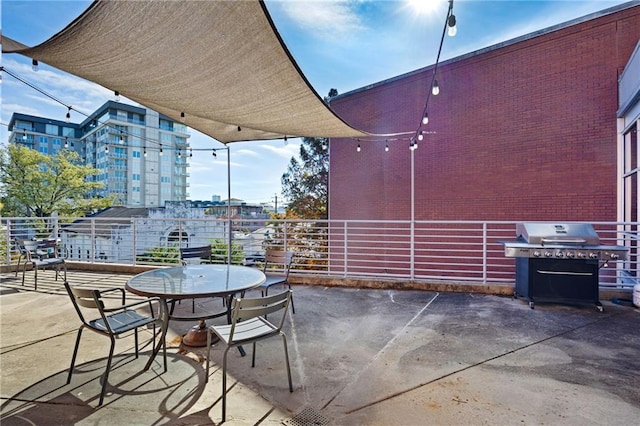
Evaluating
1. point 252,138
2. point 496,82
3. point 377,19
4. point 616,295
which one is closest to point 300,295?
point 252,138

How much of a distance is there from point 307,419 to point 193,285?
1.41m

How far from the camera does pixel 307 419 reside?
1845mm

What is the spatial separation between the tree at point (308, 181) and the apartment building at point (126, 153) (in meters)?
21.3

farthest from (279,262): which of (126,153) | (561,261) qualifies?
(126,153)

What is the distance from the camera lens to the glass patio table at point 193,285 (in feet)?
7.86

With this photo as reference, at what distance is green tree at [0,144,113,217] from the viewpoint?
16656mm

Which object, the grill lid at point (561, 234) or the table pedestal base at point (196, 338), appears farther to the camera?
the grill lid at point (561, 234)

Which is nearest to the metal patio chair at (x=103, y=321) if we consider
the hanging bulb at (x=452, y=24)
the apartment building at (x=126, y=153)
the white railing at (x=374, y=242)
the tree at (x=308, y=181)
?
the white railing at (x=374, y=242)

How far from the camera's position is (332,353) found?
106 inches

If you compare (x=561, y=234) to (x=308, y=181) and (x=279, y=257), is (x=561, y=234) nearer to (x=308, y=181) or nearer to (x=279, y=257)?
(x=279, y=257)

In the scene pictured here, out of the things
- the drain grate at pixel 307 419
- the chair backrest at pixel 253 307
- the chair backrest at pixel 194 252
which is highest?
the chair backrest at pixel 194 252

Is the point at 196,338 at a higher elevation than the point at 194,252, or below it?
below

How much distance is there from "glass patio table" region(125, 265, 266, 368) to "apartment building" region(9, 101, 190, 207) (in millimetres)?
32425

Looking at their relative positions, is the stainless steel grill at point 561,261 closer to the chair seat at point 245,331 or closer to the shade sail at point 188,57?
the shade sail at point 188,57
